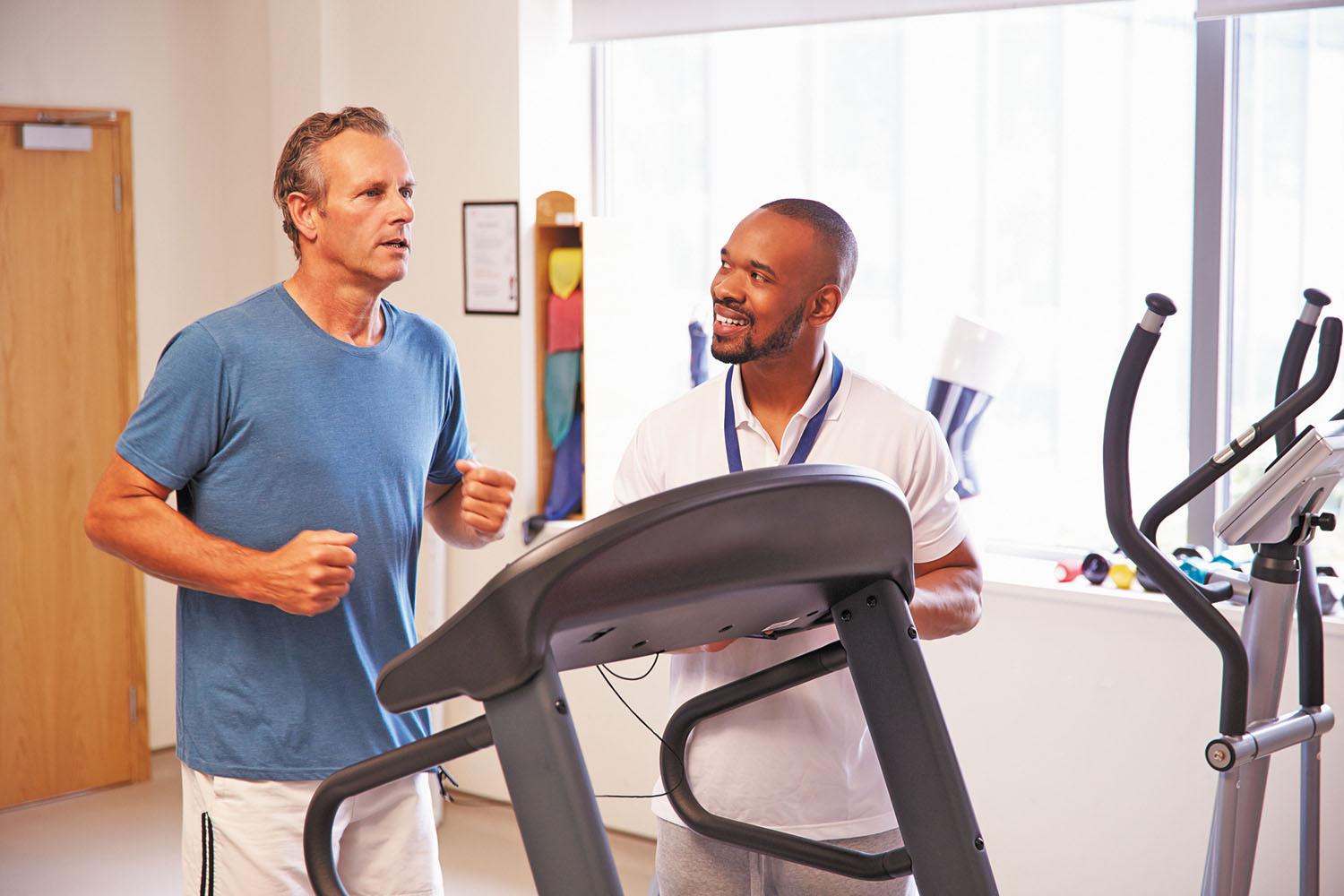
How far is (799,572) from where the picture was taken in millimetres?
930

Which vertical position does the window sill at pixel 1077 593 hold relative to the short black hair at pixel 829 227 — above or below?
below

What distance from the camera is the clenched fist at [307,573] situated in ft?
5.04

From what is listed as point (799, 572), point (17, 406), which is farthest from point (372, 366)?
point (17, 406)

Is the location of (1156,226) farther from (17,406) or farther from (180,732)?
(17,406)

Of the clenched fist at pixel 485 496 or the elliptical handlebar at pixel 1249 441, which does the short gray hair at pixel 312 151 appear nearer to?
the clenched fist at pixel 485 496

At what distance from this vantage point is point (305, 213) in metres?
1.85

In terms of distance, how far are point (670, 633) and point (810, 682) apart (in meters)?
0.75

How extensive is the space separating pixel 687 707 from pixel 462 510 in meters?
0.54

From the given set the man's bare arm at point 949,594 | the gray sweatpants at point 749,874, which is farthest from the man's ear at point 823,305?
the gray sweatpants at point 749,874

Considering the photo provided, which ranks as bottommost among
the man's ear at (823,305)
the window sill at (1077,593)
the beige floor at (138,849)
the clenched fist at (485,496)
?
the beige floor at (138,849)

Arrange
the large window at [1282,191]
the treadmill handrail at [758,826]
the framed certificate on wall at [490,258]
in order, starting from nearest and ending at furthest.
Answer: the treadmill handrail at [758,826]
the large window at [1282,191]
the framed certificate on wall at [490,258]

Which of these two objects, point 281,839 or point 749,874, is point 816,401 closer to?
point 749,874

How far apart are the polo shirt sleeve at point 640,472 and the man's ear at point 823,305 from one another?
0.29m

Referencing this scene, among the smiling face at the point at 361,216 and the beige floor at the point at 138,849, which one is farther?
Result: the beige floor at the point at 138,849
